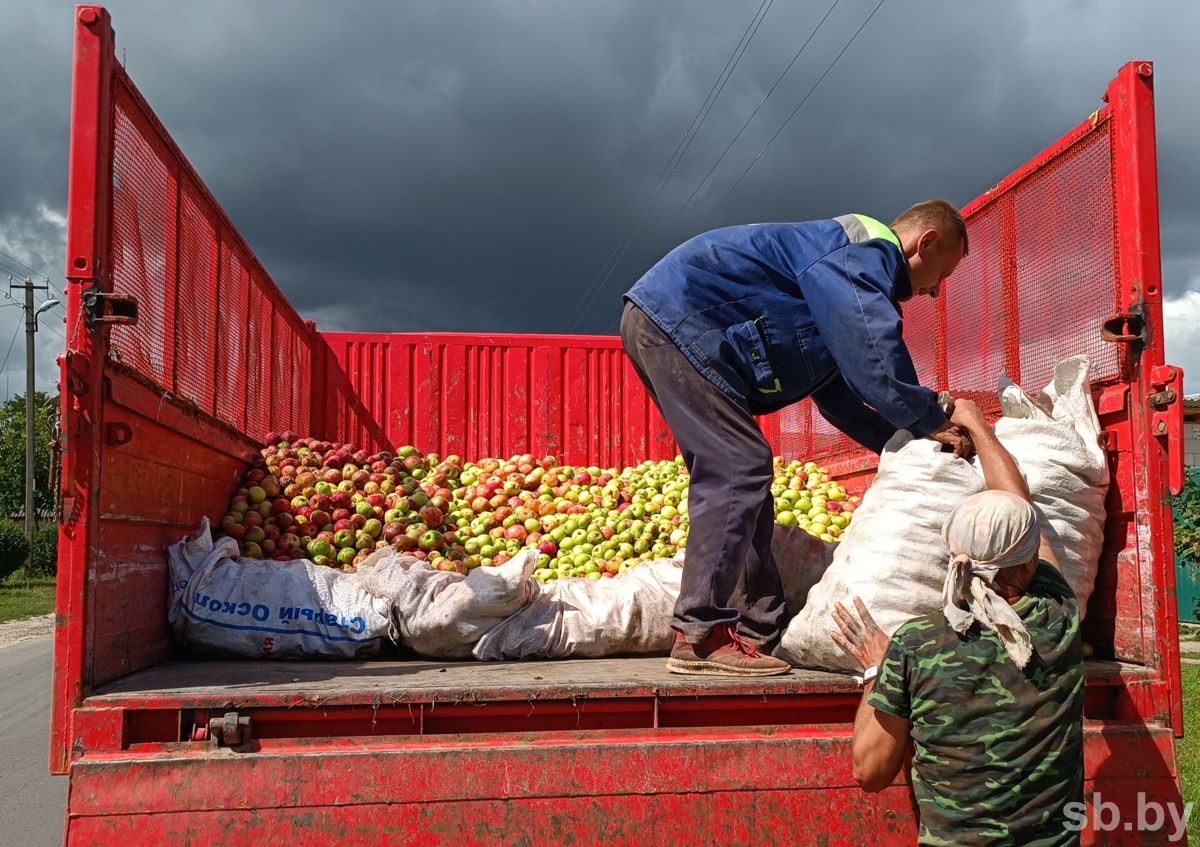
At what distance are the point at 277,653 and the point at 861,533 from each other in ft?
7.11

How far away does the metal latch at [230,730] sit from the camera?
2.41 metres

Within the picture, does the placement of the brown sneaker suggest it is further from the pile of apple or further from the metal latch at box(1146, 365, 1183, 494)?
the pile of apple

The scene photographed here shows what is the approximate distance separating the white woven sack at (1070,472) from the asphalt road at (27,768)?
4.92m

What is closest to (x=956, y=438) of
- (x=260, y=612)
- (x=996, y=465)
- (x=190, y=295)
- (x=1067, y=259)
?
(x=996, y=465)

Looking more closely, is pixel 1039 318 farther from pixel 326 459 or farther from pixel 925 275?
pixel 326 459

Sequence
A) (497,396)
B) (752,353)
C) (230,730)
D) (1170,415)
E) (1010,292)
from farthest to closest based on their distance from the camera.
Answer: (497,396)
(1010,292)
(752,353)
(1170,415)
(230,730)

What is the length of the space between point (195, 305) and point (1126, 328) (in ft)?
12.5

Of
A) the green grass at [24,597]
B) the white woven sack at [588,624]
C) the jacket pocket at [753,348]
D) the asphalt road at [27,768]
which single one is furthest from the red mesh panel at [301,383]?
the green grass at [24,597]

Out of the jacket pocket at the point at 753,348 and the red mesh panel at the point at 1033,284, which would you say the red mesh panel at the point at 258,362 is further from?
the red mesh panel at the point at 1033,284

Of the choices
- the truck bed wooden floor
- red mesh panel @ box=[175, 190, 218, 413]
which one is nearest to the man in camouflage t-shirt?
the truck bed wooden floor

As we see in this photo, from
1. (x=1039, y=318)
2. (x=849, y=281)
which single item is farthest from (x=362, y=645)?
(x=1039, y=318)

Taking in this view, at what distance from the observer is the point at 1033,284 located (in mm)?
3723

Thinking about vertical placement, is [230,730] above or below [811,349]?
below

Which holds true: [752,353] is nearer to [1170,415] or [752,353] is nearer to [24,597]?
[1170,415]
